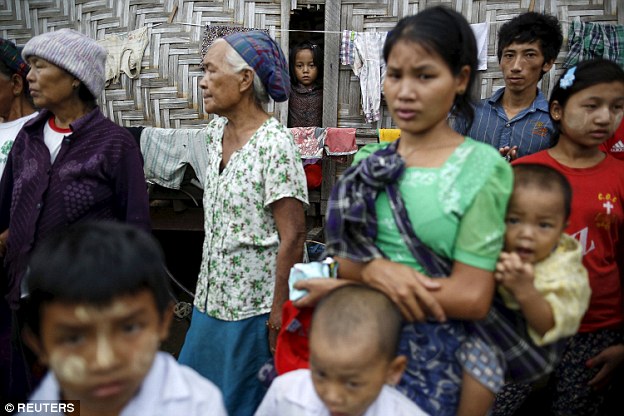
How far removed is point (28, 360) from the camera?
267cm

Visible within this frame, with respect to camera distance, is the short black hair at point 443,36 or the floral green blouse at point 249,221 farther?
the floral green blouse at point 249,221

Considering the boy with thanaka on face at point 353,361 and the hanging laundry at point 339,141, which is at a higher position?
the hanging laundry at point 339,141

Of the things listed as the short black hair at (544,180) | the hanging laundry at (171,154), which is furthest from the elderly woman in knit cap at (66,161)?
the hanging laundry at (171,154)

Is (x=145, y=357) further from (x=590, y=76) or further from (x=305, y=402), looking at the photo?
(x=590, y=76)

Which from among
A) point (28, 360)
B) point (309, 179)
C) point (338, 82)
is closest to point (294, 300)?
point (28, 360)

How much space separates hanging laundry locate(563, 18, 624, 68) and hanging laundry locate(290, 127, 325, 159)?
2.40 metres

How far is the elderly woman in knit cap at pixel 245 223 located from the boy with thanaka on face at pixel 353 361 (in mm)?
913

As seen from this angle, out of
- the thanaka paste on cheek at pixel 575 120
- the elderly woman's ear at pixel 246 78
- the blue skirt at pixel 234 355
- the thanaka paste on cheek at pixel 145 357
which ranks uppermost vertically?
the elderly woman's ear at pixel 246 78

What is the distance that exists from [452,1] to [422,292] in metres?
4.22

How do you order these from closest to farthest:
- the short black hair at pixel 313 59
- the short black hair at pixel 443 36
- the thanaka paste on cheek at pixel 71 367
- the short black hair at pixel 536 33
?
the thanaka paste on cheek at pixel 71 367
the short black hair at pixel 443 36
the short black hair at pixel 536 33
the short black hair at pixel 313 59

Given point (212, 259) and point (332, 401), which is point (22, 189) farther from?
point (332, 401)

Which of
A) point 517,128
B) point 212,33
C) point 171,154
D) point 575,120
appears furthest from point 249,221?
point 212,33

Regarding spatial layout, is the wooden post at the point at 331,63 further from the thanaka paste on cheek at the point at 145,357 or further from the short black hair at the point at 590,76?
the thanaka paste on cheek at the point at 145,357

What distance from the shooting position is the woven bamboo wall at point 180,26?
16.0 ft
